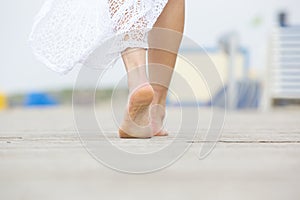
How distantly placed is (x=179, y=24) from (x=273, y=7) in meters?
3.92

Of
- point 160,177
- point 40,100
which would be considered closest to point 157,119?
point 160,177

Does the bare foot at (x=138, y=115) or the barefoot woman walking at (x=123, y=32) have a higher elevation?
the barefoot woman walking at (x=123, y=32)

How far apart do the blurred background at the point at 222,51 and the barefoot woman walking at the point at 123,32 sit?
305 centimetres

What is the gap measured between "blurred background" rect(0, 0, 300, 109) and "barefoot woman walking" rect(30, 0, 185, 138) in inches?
120

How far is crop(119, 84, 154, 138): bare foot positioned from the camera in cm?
111

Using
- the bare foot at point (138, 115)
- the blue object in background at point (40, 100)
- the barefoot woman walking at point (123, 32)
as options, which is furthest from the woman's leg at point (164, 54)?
the blue object in background at point (40, 100)

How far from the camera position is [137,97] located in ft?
3.64

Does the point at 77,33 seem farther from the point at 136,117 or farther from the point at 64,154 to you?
the point at 64,154

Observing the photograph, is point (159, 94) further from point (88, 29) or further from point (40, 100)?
point (40, 100)

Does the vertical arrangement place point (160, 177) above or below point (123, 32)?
below

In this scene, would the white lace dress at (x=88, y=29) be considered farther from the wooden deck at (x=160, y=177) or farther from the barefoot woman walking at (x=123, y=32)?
the wooden deck at (x=160, y=177)

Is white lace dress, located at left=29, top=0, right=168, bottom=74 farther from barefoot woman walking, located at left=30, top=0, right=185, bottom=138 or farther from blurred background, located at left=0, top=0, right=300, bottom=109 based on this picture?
blurred background, located at left=0, top=0, right=300, bottom=109

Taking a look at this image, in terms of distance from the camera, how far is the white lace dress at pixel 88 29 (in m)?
1.20

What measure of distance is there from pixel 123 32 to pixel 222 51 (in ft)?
12.0
